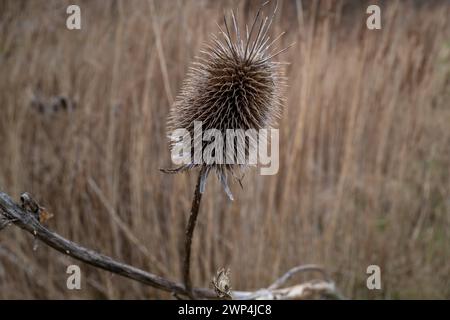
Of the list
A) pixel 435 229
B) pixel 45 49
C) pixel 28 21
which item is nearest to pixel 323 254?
pixel 435 229

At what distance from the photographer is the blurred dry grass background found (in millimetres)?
1961

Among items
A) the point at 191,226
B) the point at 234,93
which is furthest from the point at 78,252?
the point at 234,93

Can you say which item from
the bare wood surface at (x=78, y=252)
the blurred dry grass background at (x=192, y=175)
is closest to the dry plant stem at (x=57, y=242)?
the bare wood surface at (x=78, y=252)

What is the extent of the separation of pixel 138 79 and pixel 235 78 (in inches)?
52.6

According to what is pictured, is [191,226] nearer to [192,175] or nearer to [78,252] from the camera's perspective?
[78,252]

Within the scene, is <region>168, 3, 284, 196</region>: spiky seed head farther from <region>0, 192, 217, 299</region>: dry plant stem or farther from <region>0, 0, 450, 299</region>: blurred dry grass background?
<region>0, 0, 450, 299</region>: blurred dry grass background

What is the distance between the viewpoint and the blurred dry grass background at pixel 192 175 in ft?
6.43

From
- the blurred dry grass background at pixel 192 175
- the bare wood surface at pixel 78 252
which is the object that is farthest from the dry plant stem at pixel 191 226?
the blurred dry grass background at pixel 192 175

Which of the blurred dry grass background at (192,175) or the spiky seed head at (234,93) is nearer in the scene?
the spiky seed head at (234,93)

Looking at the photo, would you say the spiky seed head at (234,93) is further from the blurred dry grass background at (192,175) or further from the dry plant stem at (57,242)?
the blurred dry grass background at (192,175)

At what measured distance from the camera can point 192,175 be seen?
1.94 m

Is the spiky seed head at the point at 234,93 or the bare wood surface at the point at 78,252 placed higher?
the spiky seed head at the point at 234,93

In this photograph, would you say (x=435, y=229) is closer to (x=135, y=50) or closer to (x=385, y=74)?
(x=385, y=74)
